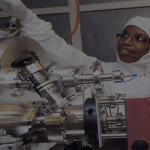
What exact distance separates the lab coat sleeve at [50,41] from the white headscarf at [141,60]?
1.52 feet

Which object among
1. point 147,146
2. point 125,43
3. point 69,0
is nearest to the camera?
point 147,146

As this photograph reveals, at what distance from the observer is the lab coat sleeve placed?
882 mm

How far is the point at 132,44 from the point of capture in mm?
1521

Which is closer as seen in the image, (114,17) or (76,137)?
(76,137)

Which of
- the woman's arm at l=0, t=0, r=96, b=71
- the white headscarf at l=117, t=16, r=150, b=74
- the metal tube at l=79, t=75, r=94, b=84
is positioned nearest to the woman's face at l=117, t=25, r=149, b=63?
the white headscarf at l=117, t=16, r=150, b=74

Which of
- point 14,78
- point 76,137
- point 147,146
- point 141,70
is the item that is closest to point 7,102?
point 14,78

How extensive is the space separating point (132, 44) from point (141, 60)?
13 cm

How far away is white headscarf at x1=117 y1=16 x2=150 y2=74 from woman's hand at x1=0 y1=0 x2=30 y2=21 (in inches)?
36.9

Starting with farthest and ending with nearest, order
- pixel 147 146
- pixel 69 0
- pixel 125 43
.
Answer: pixel 69 0 → pixel 125 43 → pixel 147 146

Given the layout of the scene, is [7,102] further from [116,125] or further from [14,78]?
[116,125]

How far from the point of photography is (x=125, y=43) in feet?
4.95

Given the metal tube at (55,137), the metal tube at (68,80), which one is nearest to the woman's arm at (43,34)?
the metal tube at (68,80)

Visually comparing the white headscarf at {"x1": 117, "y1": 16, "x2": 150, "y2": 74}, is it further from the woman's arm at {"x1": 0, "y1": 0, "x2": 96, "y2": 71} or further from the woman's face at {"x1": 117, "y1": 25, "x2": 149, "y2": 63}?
the woman's arm at {"x1": 0, "y1": 0, "x2": 96, "y2": 71}

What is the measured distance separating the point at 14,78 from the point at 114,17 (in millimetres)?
1321
